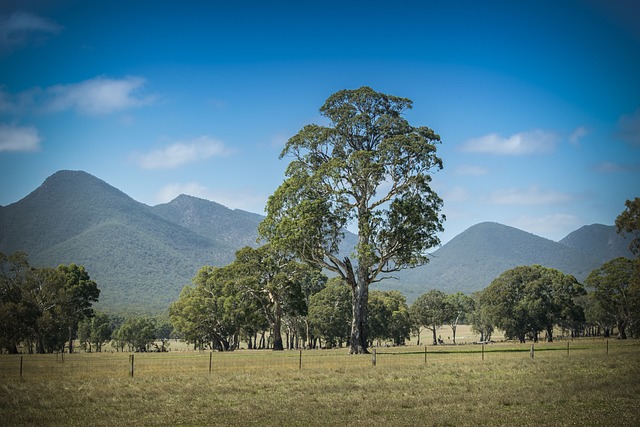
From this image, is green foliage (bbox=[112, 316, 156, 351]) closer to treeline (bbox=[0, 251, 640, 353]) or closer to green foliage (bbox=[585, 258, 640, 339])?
treeline (bbox=[0, 251, 640, 353])

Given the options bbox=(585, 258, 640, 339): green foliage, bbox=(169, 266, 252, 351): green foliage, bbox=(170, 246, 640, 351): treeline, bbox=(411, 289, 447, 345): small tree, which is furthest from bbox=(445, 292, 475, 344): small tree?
bbox=(169, 266, 252, 351): green foliage

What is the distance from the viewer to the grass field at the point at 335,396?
1802 cm

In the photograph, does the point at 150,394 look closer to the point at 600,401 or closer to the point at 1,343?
the point at 600,401

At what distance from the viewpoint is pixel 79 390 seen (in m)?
24.1

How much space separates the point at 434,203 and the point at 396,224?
4.17 m

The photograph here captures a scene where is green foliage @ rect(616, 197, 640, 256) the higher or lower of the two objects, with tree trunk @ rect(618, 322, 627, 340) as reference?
higher

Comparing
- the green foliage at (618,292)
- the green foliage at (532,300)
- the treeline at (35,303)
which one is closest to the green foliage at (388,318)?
the green foliage at (532,300)

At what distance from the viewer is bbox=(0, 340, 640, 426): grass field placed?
18.0m

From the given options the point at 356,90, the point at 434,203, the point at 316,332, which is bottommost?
the point at 316,332

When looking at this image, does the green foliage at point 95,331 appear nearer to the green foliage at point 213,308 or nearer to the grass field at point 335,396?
the green foliage at point 213,308

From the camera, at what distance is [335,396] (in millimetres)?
22719

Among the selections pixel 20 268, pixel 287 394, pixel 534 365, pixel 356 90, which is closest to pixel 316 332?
pixel 20 268

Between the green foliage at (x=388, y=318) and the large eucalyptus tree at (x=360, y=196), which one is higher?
the large eucalyptus tree at (x=360, y=196)

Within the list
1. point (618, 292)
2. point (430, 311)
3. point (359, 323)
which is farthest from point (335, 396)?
point (430, 311)
